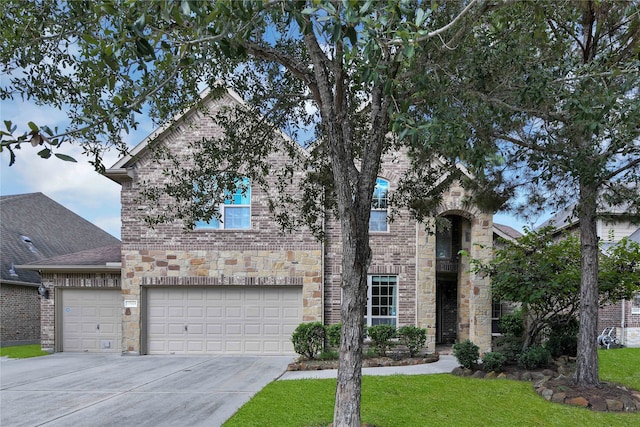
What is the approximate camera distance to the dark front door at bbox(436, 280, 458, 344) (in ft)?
50.4

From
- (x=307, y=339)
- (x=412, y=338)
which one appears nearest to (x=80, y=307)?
(x=307, y=339)

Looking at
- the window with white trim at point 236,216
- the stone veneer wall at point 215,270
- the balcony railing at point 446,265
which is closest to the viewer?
the stone veneer wall at point 215,270

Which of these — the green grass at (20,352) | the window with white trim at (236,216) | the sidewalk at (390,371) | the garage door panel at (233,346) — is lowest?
the green grass at (20,352)

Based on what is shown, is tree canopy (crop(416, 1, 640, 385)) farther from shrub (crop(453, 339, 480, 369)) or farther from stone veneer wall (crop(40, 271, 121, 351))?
stone veneer wall (crop(40, 271, 121, 351))

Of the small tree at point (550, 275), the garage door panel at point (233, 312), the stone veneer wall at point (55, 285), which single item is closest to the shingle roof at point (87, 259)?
the stone veneer wall at point (55, 285)

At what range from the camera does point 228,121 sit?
798 centimetres

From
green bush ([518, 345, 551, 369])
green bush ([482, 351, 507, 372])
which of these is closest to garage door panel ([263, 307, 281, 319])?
green bush ([482, 351, 507, 372])

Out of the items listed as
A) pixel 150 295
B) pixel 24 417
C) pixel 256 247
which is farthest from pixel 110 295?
pixel 24 417

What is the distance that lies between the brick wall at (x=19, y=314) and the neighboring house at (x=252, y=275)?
7.24m

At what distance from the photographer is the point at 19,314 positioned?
17641 mm

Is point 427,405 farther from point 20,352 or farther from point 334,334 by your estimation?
point 20,352

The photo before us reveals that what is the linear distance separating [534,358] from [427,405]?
150 inches

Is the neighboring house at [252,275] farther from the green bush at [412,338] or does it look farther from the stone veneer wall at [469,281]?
the green bush at [412,338]

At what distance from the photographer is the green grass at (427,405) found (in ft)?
20.4
